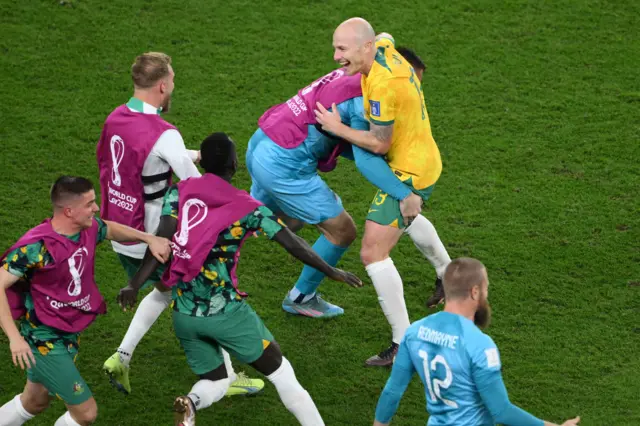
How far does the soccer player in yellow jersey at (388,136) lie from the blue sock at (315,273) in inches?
20.2

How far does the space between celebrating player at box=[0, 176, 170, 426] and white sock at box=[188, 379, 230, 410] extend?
0.55 metres

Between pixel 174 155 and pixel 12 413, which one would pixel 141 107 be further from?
pixel 12 413

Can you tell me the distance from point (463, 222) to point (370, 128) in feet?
6.72

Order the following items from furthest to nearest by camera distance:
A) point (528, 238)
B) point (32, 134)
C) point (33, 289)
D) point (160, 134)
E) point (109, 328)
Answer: point (32, 134) → point (528, 238) → point (109, 328) → point (160, 134) → point (33, 289)

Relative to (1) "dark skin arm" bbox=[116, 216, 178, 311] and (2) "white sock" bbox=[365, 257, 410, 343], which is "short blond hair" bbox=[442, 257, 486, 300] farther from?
(2) "white sock" bbox=[365, 257, 410, 343]

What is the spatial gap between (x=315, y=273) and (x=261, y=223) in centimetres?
179

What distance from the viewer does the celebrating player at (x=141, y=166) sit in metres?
5.96

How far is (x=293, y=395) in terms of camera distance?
5.46m

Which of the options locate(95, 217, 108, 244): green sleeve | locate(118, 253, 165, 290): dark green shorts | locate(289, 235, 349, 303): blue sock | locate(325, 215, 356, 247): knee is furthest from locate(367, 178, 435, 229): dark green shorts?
locate(95, 217, 108, 244): green sleeve

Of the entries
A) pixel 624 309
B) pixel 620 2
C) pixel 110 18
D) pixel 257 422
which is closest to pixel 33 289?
pixel 257 422

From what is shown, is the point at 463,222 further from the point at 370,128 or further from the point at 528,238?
the point at 370,128

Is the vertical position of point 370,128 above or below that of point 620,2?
below

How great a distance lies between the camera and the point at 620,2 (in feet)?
36.0

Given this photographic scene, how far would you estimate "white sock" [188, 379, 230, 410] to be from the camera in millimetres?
5430
